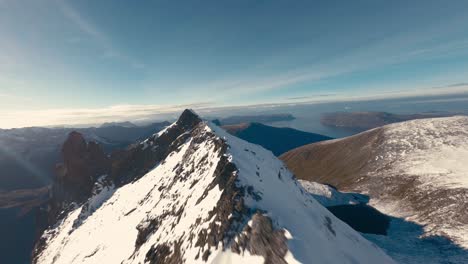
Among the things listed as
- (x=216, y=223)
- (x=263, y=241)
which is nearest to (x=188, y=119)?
(x=216, y=223)

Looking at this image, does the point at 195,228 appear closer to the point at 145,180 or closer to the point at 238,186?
the point at 238,186

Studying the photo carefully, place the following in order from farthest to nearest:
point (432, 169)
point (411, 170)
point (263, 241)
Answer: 1. point (411, 170)
2. point (432, 169)
3. point (263, 241)

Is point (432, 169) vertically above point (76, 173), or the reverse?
point (432, 169)

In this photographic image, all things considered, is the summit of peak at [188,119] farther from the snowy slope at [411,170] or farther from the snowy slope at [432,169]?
the snowy slope at [432,169]

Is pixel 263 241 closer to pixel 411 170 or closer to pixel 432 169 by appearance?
pixel 432 169

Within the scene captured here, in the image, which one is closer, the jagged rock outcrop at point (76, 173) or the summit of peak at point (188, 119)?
the summit of peak at point (188, 119)

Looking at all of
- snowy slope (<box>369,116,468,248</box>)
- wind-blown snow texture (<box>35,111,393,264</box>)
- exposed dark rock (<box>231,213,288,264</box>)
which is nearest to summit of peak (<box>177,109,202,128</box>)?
wind-blown snow texture (<box>35,111,393,264</box>)

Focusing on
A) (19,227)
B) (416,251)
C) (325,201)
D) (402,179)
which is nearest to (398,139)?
(402,179)

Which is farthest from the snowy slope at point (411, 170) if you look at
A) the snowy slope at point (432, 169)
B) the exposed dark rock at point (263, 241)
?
the exposed dark rock at point (263, 241)
